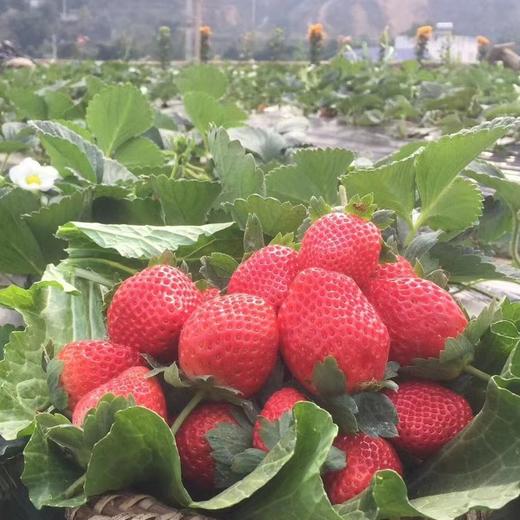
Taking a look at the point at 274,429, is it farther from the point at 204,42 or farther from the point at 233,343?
the point at 204,42

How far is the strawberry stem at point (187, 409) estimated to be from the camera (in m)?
0.67

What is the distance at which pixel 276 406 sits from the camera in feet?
2.16

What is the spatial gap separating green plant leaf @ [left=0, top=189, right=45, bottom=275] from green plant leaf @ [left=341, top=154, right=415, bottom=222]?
433 millimetres

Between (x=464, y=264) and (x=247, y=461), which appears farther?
(x=464, y=264)

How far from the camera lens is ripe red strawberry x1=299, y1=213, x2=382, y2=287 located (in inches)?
28.3

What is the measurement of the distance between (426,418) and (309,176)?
1.40 feet

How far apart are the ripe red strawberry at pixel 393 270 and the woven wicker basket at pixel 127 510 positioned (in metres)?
0.28

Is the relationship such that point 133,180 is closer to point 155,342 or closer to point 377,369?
point 155,342

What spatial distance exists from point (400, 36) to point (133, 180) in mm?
9531

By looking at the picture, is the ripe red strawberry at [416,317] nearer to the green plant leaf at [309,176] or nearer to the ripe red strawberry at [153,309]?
the ripe red strawberry at [153,309]

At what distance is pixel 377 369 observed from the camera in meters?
0.67

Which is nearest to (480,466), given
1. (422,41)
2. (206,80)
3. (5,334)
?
(5,334)

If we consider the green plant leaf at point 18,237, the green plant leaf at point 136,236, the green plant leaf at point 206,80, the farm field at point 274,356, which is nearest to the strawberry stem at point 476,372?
the farm field at point 274,356

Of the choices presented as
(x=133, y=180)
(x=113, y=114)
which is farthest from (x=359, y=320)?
(x=113, y=114)
